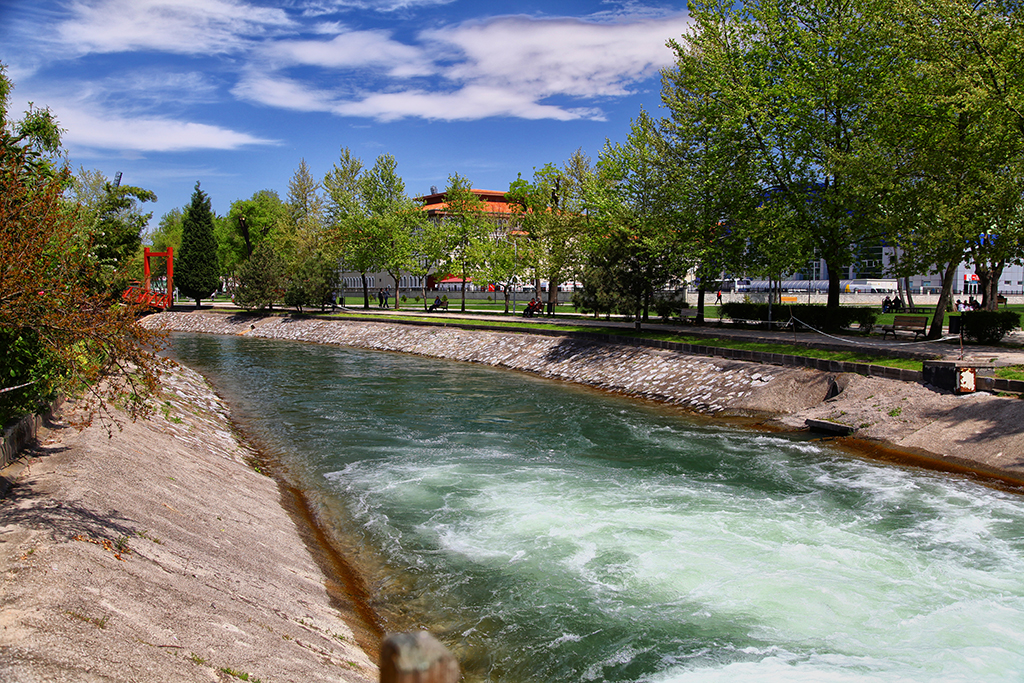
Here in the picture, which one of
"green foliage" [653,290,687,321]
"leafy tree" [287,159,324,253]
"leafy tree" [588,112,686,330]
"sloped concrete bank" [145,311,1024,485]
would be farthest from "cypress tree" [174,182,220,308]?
"green foliage" [653,290,687,321]

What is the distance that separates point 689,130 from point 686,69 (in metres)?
3.15

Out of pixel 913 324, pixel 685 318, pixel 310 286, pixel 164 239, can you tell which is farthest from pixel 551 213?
pixel 164 239

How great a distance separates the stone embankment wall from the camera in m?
21.3

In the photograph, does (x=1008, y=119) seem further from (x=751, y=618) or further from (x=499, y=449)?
(x=751, y=618)

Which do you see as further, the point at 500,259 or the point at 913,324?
the point at 500,259

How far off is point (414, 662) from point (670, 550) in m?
8.88

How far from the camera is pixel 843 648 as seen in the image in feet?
25.5

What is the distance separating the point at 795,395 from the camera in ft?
68.2

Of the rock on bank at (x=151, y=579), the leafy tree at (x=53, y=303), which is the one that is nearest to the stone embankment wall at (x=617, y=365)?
the leafy tree at (x=53, y=303)

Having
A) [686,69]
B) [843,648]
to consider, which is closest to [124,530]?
[843,648]

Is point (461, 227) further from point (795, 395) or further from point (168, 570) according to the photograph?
point (168, 570)

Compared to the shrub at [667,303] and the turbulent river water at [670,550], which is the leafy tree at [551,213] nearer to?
the shrub at [667,303]

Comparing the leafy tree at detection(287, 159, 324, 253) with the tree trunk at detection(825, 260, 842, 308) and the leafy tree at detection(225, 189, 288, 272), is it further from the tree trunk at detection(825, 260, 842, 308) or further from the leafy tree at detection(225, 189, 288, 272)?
the tree trunk at detection(825, 260, 842, 308)

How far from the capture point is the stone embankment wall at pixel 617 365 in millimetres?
21281
